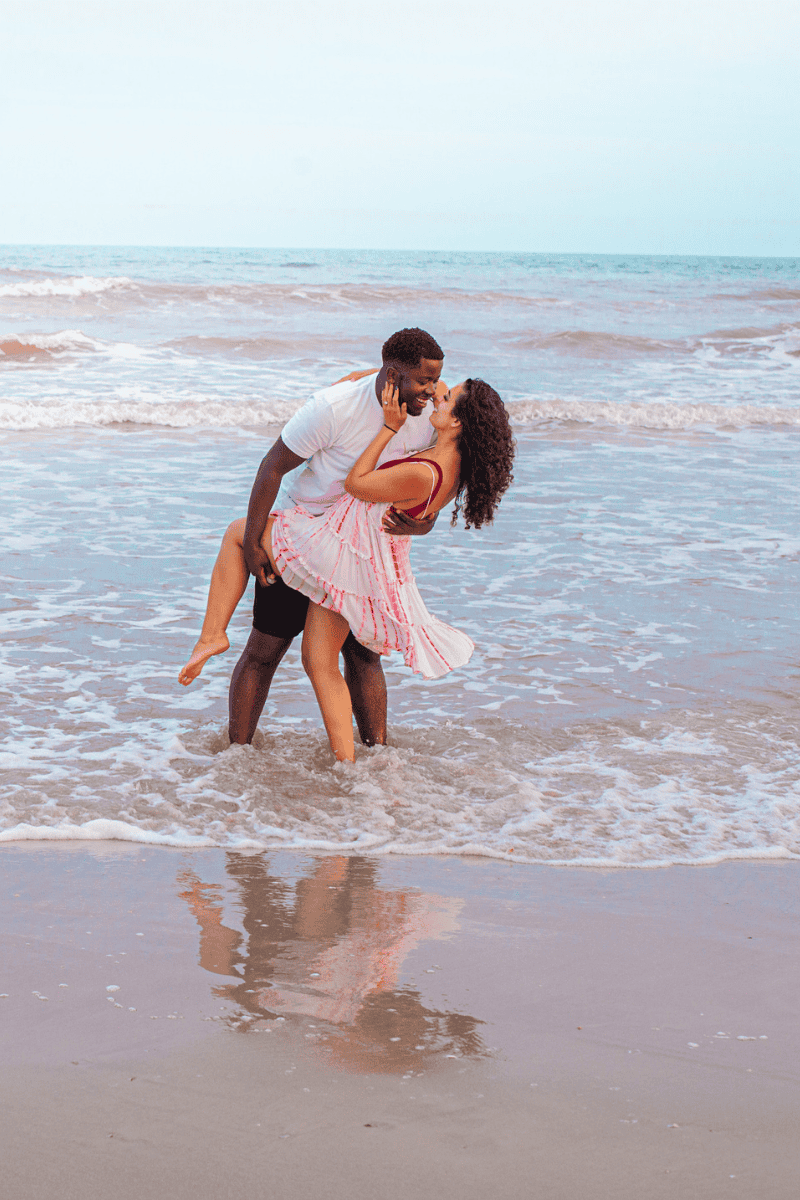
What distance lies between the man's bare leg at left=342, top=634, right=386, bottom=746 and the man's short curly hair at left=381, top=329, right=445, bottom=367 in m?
1.21

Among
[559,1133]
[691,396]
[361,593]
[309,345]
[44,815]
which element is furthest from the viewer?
[309,345]

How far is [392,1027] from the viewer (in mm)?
2475

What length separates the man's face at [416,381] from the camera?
3455 mm

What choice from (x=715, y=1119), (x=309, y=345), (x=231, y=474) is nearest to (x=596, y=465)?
(x=231, y=474)

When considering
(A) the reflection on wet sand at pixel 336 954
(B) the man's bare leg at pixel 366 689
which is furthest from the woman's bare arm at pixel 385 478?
(A) the reflection on wet sand at pixel 336 954

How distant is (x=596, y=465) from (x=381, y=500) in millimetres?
7559

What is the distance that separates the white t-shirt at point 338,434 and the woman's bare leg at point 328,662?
438 mm

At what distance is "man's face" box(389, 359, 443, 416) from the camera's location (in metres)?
3.46

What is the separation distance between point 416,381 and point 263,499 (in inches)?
28.2

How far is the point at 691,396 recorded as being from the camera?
16234 mm

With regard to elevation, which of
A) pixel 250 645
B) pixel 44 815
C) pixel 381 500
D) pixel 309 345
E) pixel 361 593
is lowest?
pixel 44 815

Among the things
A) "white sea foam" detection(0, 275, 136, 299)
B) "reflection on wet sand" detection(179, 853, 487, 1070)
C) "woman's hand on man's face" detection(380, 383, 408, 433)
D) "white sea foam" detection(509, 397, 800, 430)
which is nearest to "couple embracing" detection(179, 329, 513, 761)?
"woman's hand on man's face" detection(380, 383, 408, 433)

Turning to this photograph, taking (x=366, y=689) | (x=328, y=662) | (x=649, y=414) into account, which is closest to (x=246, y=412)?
(x=649, y=414)

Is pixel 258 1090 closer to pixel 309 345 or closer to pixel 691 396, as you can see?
pixel 691 396
